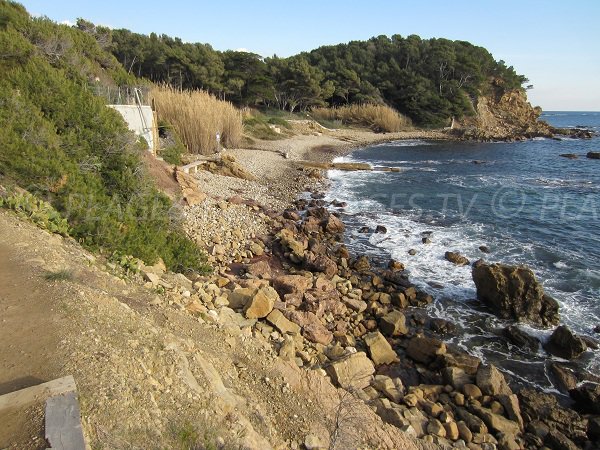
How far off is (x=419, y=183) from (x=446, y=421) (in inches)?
721

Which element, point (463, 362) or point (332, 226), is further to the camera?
point (332, 226)

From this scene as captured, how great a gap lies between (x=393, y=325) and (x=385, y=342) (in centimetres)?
75

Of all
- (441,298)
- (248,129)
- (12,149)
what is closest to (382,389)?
(441,298)

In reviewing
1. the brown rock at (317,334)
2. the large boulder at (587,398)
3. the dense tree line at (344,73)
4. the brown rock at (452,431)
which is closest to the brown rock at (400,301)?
the brown rock at (317,334)

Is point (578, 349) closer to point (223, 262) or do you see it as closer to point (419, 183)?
point (223, 262)

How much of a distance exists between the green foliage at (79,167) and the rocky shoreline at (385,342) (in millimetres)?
1302

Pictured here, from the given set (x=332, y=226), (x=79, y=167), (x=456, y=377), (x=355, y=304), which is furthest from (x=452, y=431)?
(x=332, y=226)

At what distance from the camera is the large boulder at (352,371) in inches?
228

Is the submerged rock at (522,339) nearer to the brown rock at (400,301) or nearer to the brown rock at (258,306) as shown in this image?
the brown rock at (400,301)

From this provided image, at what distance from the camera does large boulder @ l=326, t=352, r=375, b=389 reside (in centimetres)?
579

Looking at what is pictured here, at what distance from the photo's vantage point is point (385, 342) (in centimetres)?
732

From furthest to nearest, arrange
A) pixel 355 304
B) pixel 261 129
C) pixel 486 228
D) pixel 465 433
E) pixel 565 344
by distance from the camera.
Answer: pixel 261 129, pixel 486 228, pixel 355 304, pixel 565 344, pixel 465 433

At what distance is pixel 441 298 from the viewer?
970 centimetres

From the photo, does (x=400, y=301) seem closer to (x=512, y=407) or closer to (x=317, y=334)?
(x=317, y=334)
